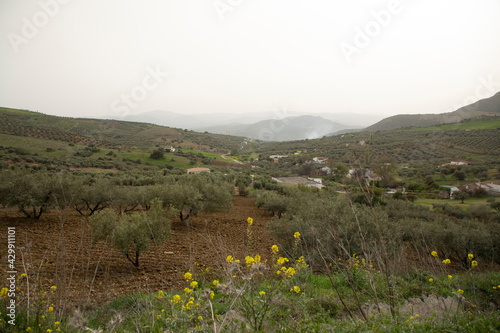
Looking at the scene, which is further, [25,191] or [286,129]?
[286,129]

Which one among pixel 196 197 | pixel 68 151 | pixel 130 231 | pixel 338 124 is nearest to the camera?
pixel 130 231

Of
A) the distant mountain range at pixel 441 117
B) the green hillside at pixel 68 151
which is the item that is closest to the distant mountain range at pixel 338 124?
the distant mountain range at pixel 441 117

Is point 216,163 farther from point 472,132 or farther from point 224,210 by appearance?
point 472,132

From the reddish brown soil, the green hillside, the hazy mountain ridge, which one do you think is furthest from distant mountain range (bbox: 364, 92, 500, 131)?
the reddish brown soil

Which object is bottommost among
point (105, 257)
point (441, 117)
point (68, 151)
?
point (105, 257)

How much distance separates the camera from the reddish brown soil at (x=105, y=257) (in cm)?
545

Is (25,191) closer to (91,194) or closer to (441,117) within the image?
(91,194)

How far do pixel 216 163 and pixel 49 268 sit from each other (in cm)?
4067

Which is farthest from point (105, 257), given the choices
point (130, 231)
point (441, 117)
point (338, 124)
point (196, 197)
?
point (338, 124)

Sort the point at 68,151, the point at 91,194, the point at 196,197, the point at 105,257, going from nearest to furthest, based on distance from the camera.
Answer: the point at 105,257, the point at 91,194, the point at 196,197, the point at 68,151

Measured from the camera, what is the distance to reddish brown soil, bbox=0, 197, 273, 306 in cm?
545

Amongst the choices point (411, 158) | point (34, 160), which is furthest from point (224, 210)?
point (411, 158)

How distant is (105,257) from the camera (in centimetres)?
870

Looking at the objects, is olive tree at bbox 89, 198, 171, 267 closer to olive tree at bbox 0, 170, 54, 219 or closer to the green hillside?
olive tree at bbox 0, 170, 54, 219
